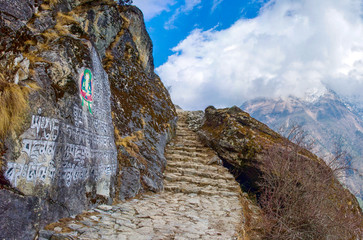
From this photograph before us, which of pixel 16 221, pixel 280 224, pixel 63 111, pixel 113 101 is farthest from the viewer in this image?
pixel 113 101

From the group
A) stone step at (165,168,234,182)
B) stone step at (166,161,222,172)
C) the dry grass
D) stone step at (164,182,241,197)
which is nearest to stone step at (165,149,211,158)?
stone step at (166,161,222,172)

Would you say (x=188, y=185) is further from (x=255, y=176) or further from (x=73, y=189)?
(x=73, y=189)

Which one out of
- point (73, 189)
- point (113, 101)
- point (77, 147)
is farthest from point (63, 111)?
point (113, 101)

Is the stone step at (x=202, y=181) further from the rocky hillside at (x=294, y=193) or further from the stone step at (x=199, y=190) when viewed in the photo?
the rocky hillside at (x=294, y=193)

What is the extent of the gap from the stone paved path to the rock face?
1.19 feet

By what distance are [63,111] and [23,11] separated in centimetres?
322

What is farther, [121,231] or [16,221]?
[121,231]

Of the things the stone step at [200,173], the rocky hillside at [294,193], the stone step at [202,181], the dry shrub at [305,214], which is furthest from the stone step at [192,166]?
the dry shrub at [305,214]

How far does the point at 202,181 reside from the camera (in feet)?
26.5

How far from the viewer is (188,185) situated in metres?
7.81

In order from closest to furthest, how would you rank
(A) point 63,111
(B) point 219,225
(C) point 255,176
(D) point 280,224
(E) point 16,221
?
(E) point 16,221, (A) point 63,111, (B) point 219,225, (D) point 280,224, (C) point 255,176

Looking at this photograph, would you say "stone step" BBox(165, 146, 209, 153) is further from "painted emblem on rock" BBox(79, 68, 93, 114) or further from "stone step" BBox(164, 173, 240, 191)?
"painted emblem on rock" BBox(79, 68, 93, 114)

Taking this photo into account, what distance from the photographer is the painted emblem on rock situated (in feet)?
16.0

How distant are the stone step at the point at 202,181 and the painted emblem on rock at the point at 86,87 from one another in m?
4.33
